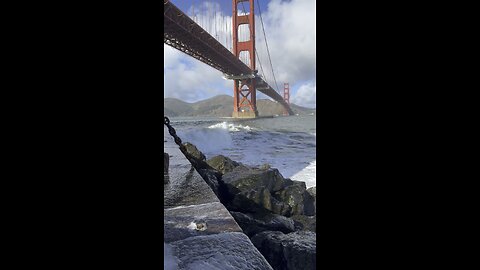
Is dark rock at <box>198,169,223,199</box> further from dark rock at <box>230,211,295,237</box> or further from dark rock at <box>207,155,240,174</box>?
dark rock at <box>207,155,240,174</box>

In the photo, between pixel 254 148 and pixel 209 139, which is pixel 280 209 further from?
pixel 209 139

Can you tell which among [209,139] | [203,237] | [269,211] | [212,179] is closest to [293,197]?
[269,211]
